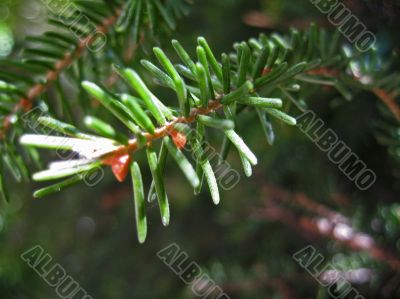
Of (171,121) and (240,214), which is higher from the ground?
(171,121)

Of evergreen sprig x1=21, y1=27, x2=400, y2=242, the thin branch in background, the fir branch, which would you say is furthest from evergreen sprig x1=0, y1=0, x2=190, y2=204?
the thin branch in background

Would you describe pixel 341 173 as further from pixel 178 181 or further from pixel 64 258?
pixel 64 258

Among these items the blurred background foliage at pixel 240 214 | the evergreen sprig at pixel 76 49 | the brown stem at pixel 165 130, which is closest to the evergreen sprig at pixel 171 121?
the brown stem at pixel 165 130

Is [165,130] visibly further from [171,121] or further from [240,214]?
[240,214]

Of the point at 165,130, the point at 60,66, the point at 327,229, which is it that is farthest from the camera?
the point at 327,229

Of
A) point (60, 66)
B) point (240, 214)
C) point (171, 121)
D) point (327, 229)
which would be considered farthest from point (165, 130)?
point (240, 214)

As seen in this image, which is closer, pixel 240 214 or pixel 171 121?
pixel 171 121

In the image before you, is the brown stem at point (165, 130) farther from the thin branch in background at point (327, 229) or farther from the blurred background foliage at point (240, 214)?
the thin branch in background at point (327, 229)

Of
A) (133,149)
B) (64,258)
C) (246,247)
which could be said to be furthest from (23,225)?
(133,149)

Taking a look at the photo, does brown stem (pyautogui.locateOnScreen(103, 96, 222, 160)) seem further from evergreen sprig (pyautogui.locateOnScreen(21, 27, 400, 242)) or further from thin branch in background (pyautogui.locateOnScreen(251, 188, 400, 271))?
thin branch in background (pyautogui.locateOnScreen(251, 188, 400, 271))
